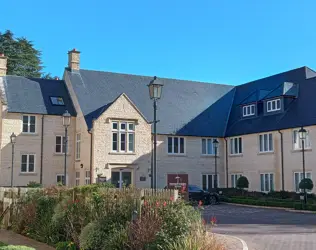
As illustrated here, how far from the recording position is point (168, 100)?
139ft

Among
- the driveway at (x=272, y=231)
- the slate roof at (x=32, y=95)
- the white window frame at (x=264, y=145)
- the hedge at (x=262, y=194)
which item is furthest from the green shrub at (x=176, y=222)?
the slate roof at (x=32, y=95)

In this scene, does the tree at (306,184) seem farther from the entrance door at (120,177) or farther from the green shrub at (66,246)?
the green shrub at (66,246)

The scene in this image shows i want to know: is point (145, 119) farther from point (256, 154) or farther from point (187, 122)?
point (256, 154)

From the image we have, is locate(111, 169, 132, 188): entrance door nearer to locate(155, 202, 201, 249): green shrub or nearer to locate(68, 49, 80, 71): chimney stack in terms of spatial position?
locate(68, 49, 80, 71): chimney stack

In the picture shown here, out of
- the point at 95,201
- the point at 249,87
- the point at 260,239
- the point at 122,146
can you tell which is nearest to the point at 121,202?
the point at 95,201

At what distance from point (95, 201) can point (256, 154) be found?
26.9 meters

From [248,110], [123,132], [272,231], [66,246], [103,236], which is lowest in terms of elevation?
[272,231]

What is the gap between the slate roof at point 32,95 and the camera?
36906mm

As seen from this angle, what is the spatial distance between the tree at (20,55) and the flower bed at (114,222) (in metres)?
51.5

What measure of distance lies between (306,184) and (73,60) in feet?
72.8

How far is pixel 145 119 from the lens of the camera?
3803 cm

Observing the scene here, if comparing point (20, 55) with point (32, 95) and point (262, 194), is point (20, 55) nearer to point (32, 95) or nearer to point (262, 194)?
point (32, 95)

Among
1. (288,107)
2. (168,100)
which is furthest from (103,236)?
(168,100)

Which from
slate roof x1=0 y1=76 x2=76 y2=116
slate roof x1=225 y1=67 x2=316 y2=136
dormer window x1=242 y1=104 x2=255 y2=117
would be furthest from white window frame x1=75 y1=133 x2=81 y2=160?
dormer window x1=242 y1=104 x2=255 y2=117
